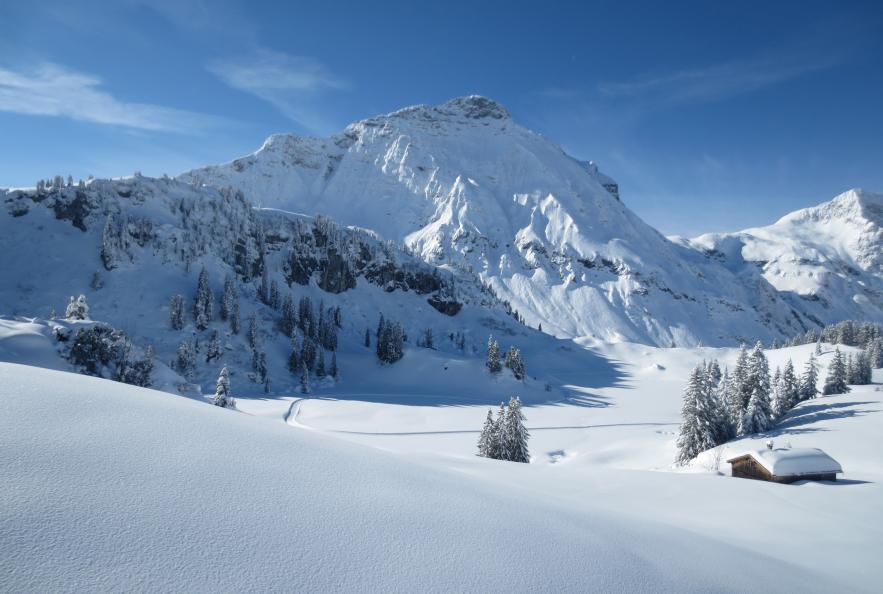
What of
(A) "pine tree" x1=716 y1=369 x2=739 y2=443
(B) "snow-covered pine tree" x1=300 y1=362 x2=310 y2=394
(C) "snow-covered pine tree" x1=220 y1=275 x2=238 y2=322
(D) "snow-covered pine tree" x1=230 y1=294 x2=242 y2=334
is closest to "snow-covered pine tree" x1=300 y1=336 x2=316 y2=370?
(B) "snow-covered pine tree" x1=300 y1=362 x2=310 y2=394

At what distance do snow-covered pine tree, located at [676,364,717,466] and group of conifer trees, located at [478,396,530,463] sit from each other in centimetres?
1491

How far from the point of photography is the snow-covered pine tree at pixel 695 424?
35344 mm

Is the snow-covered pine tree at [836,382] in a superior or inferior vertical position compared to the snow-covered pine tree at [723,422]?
superior

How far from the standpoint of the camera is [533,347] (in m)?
110

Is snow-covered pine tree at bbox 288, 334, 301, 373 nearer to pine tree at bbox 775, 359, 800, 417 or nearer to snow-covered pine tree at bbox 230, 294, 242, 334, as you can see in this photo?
snow-covered pine tree at bbox 230, 294, 242, 334

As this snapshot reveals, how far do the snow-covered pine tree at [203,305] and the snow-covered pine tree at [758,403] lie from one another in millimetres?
73050

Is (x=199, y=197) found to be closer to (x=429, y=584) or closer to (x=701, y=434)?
(x=701, y=434)

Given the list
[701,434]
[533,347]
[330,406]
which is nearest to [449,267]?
[533,347]

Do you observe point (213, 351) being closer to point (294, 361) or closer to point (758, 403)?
point (294, 361)

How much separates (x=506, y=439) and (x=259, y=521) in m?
26.8

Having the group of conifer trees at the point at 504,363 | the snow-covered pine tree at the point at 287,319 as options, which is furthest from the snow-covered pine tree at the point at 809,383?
the snow-covered pine tree at the point at 287,319

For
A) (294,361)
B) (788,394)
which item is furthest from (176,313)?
(788,394)

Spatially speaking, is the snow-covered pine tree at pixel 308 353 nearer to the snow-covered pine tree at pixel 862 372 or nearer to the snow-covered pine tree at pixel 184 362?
the snow-covered pine tree at pixel 184 362

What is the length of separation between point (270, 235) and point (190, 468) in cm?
10635
